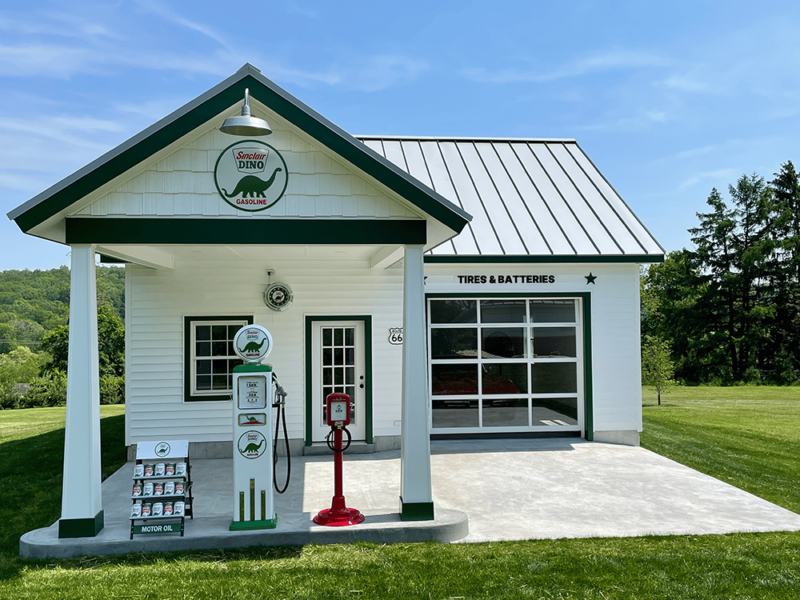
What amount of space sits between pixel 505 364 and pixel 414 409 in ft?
16.5

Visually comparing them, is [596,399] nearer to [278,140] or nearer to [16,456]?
[278,140]

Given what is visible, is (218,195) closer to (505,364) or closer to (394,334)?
(394,334)

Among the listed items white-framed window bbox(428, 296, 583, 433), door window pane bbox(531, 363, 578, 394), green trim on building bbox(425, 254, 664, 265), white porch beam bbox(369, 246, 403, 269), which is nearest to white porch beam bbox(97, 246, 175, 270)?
white porch beam bbox(369, 246, 403, 269)

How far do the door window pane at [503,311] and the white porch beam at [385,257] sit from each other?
201cm

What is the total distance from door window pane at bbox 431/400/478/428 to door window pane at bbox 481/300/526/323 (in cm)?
154

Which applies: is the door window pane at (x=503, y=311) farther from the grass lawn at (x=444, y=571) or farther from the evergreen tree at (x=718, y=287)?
the evergreen tree at (x=718, y=287)

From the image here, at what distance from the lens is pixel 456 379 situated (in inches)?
450

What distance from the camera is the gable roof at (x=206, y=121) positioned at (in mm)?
6238

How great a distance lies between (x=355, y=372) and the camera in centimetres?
1083

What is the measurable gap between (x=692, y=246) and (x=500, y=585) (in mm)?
38507

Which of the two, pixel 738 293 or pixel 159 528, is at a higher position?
pixel 738 293

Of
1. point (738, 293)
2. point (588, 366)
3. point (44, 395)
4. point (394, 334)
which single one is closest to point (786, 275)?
point (738, 293)

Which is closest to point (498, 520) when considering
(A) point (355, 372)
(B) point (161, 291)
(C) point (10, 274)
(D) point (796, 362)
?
(A) point (355, 372)

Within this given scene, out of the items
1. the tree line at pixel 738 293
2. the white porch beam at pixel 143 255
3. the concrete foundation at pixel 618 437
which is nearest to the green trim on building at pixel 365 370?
the white porch beam at pixel 143 255
